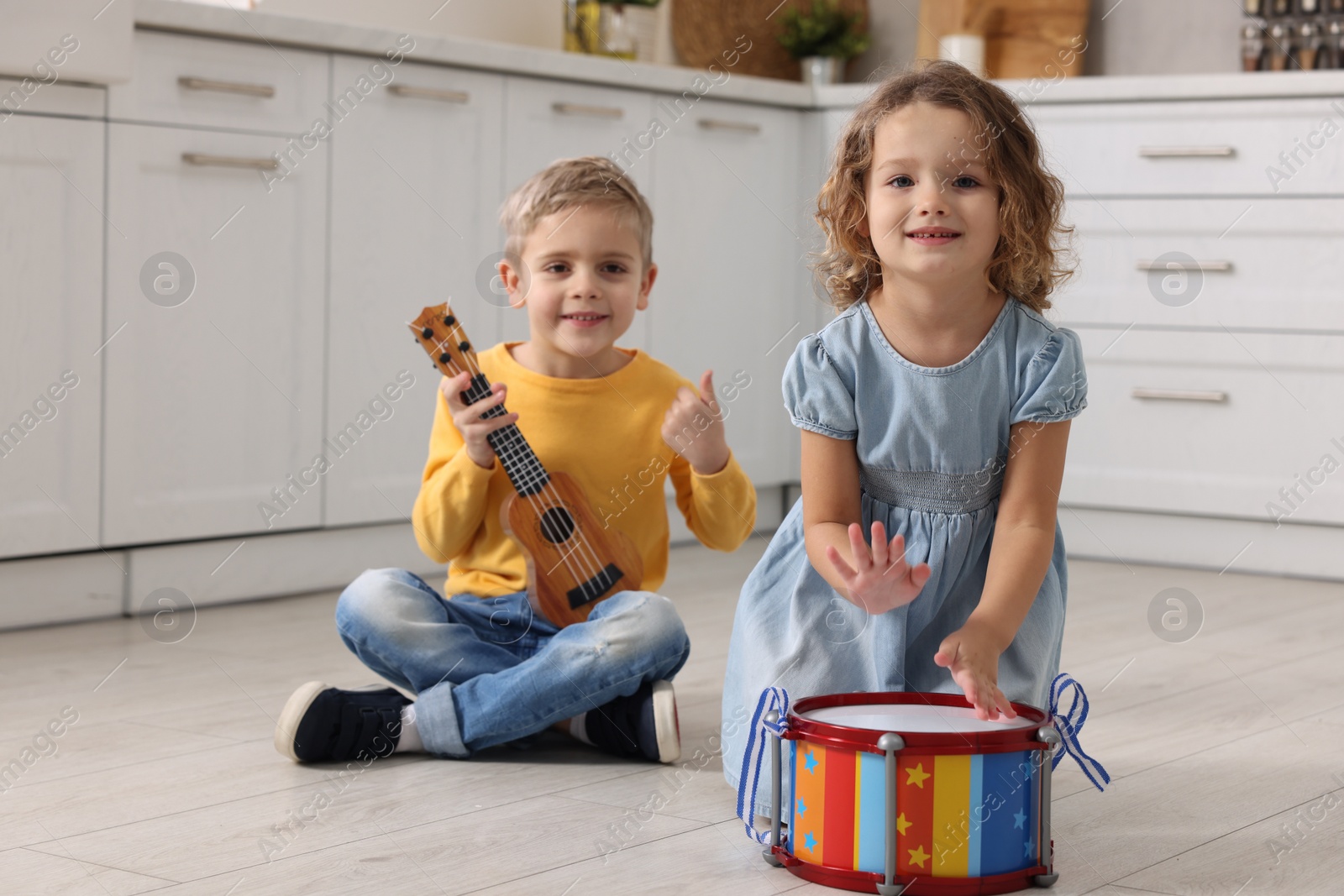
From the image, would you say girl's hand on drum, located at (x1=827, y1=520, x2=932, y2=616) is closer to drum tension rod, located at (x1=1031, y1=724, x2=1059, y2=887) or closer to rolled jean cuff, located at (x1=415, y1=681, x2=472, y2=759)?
drum tension rod, located at (x1=1031, y1=724, x2=1059, y2=887)

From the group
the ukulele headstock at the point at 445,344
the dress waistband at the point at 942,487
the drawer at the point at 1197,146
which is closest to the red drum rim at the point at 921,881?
the dress waistband at the point at 942,487

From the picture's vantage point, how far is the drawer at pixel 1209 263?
2.63m

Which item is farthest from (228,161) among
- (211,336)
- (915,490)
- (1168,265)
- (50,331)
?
(1168,265)

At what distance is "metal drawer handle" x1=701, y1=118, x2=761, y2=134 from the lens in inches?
112

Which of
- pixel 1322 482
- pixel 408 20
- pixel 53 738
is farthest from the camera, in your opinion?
pixel 408 20

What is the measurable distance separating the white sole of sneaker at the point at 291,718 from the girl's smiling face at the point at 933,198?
25.7 inches

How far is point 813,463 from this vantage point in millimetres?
1281

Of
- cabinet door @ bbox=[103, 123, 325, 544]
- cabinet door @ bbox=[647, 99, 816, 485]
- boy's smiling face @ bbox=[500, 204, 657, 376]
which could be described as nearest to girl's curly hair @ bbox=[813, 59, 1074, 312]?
boy's smiling face @ bbox=[500, 204, 657, 376]

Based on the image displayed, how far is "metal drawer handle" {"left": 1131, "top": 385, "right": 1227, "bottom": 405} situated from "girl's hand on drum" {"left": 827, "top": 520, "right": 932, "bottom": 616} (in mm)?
1849

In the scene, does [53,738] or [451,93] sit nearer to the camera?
[53,738]

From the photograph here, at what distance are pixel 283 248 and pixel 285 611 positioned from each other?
52 cm

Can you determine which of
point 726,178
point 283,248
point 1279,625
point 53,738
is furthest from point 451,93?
point 1279,625

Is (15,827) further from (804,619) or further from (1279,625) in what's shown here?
(1279,625)

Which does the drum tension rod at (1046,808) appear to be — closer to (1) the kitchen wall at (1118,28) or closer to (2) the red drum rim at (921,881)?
(2) the red drum rim at (921,881)
